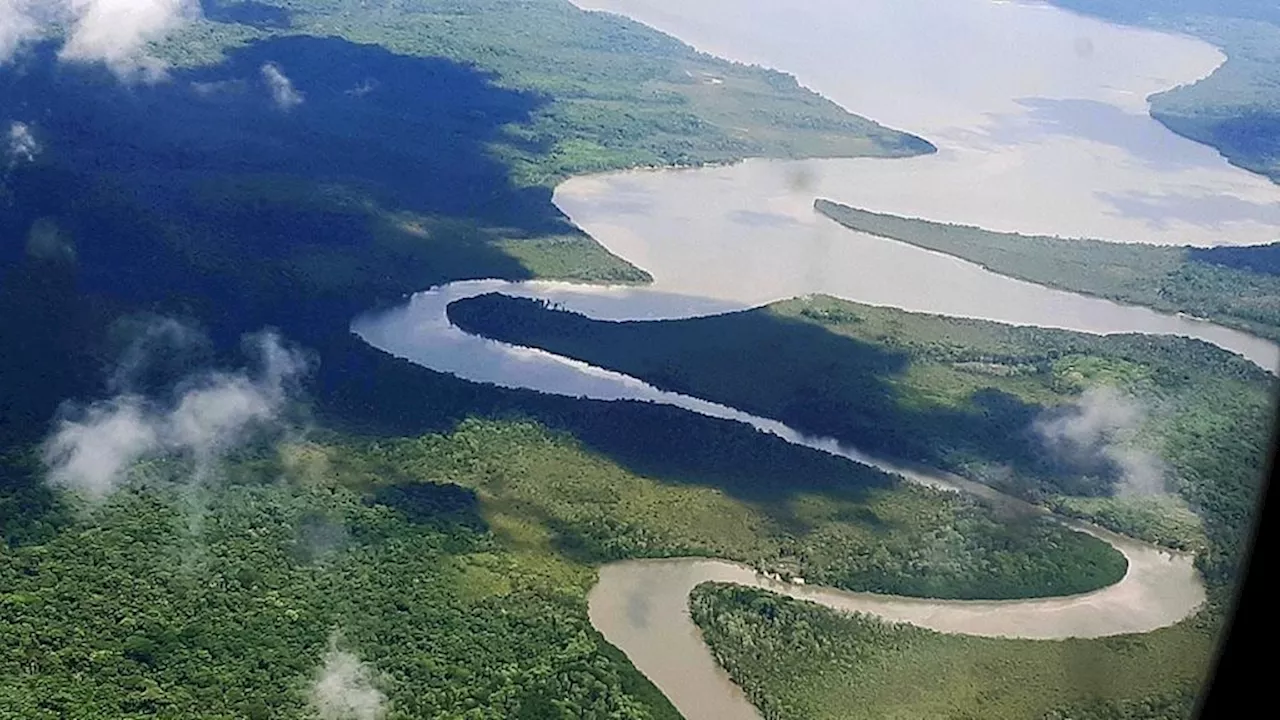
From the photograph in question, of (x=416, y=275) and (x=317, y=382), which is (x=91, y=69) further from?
(x=317, y=382)

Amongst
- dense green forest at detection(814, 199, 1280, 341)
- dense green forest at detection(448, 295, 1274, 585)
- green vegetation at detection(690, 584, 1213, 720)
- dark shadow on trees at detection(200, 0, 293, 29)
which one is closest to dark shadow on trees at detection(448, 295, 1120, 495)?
dense green forest at detection(448, 295, 1274, 585)

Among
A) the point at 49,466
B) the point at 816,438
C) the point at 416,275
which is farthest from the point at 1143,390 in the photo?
the point at 49,466

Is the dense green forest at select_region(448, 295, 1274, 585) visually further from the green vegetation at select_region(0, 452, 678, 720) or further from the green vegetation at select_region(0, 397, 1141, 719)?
the green vegetation at select_region(0, 452, 678, 720)

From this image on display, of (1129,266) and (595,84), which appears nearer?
(1129,266)

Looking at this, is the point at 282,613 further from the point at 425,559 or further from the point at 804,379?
the point at 804,379

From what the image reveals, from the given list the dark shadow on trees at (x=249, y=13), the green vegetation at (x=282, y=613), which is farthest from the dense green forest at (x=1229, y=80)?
the green vegetation at (x=282, y=613)

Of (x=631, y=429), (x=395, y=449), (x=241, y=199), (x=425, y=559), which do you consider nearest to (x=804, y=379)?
(x=631, y=429)

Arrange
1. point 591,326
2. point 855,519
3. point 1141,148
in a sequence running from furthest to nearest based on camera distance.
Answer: point 1141,148
point 591,326
point 855,519
